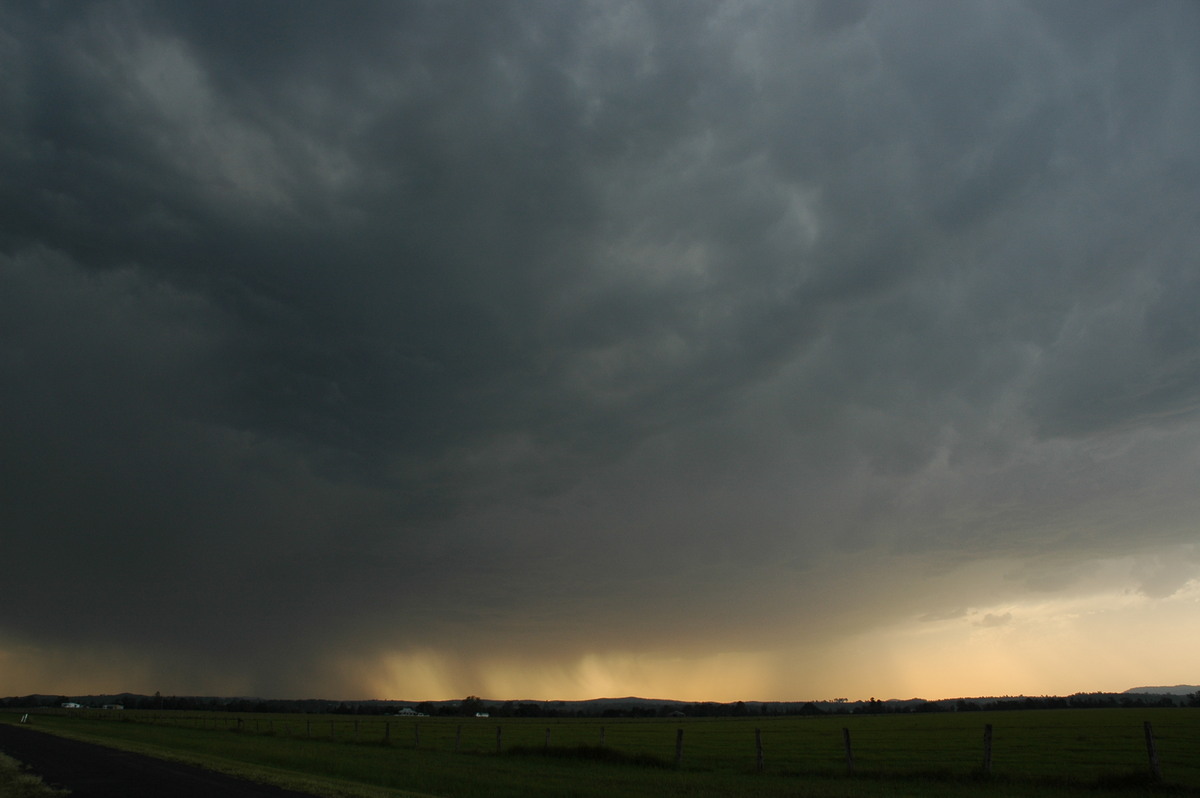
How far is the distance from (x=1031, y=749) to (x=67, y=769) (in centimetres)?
5517

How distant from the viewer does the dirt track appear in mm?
21703

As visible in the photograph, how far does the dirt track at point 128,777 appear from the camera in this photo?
2170 centimetres

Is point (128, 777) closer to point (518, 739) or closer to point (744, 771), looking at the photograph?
point (744, 771)

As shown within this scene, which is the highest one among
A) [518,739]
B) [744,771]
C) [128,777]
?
[128,777]

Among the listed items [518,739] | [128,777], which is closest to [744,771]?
[128,777]

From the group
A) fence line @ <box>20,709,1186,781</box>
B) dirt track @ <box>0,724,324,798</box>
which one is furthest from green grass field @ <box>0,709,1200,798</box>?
dirt track @ <box>0,724,324,798</box>

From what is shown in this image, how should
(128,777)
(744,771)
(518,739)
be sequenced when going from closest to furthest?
(128,777) < (744,771) < (518,739)

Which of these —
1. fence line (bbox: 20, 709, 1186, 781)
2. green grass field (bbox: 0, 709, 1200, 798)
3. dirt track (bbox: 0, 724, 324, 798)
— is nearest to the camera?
dirt track (bbox: 0, 724, 324, 798)

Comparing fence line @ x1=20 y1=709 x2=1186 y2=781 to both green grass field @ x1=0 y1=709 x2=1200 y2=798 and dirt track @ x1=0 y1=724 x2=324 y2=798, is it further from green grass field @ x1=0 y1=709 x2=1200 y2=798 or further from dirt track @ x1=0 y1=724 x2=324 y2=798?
dirt track @ x1=0 y1=724 x2=324 y2=798

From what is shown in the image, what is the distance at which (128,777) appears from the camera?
26484mm

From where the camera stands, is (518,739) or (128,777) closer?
(128,777)

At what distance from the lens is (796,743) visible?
65.0m

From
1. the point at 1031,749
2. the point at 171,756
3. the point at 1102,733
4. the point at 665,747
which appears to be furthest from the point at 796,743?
the point at 171,756

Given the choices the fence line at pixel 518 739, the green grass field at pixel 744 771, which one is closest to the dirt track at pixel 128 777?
the green grass field at pixel 744 771
